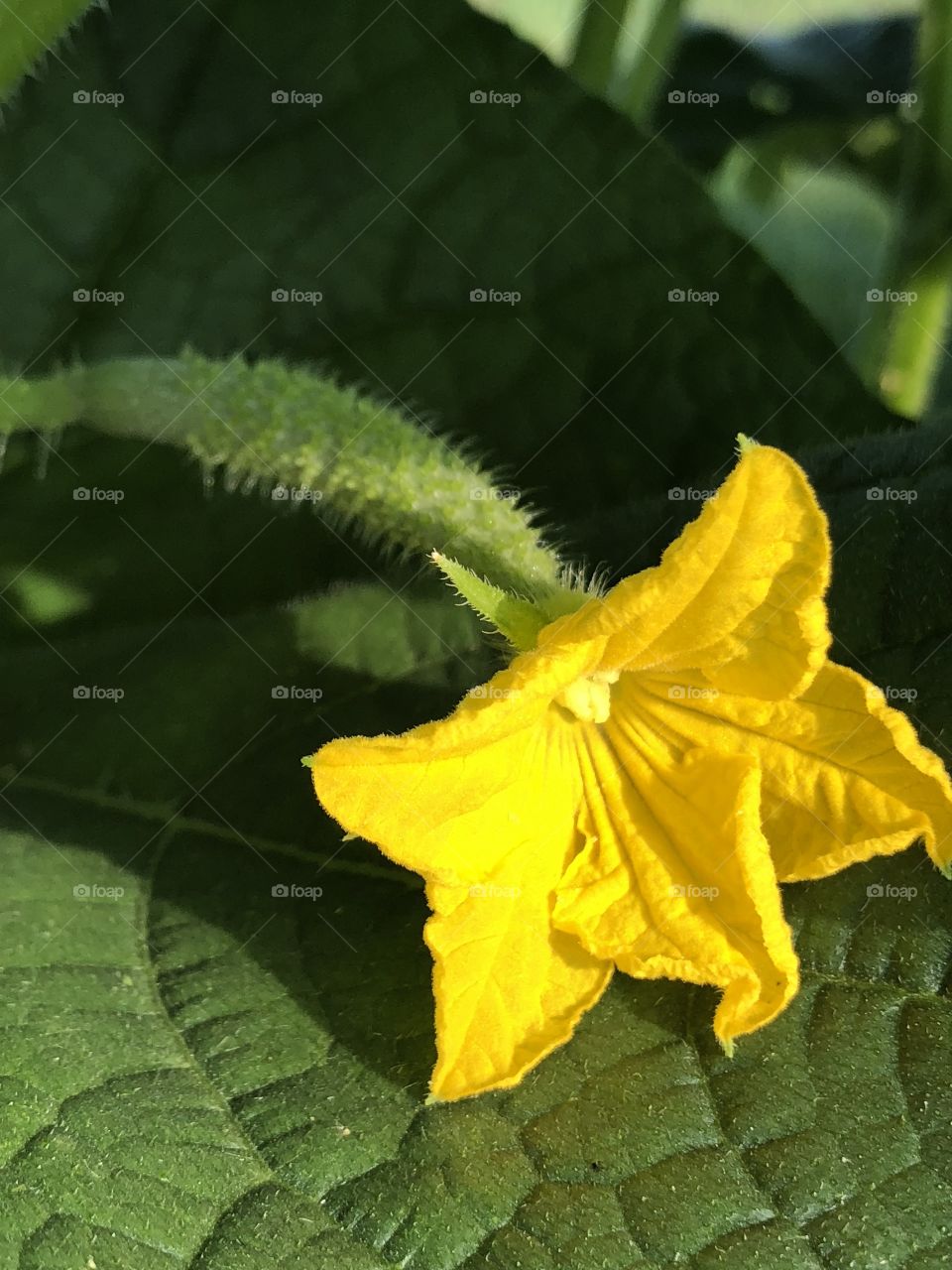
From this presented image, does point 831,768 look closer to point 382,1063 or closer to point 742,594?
point 742,594

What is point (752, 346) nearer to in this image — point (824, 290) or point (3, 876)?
point (824, 290)

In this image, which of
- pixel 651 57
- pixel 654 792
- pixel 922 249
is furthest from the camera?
pixel 651 57

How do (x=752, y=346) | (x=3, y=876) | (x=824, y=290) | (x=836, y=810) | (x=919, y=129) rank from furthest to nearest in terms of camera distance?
(x=824, y=290) < (x=919, y=129) < (x=752, y=346) < (x=3, y=876) < (x=836, y=810)

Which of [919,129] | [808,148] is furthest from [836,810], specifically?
[808,148]

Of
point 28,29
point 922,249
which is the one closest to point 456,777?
point 28,29

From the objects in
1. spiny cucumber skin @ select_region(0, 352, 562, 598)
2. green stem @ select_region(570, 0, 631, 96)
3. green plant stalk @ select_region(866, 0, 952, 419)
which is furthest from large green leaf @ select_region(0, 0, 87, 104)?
green plant stalk @ select_region(866, 0, 952, 419)
